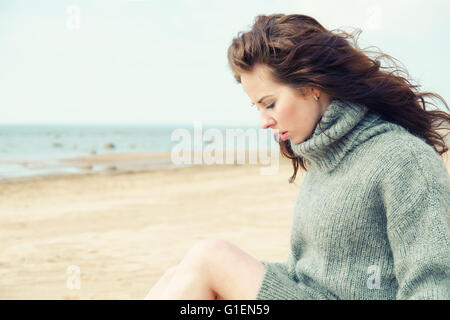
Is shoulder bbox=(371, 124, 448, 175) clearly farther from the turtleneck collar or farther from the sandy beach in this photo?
the sandy beach

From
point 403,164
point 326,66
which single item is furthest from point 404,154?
point 326,66

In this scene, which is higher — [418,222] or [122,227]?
[418,222]

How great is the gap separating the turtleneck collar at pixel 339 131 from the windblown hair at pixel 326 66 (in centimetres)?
4

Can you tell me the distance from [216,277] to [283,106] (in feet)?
2.20

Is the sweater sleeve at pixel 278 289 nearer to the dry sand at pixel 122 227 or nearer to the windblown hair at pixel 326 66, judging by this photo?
the windblown hair at pixel 326 66

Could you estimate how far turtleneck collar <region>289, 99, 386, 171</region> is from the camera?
181 cm

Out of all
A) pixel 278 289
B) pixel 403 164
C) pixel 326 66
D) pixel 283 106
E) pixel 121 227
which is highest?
pixel 326 66

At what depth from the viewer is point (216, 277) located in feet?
5.83

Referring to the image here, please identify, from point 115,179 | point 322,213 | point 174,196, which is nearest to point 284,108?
point 322,213

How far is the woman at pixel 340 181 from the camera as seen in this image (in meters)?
1.56

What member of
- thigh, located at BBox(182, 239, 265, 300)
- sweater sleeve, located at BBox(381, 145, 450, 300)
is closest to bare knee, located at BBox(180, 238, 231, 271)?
thigh, located at BBox(182, 239, 265, 300)

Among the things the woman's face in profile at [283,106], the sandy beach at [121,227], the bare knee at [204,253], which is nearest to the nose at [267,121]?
Answer: the woman's face in profile at [283,106]

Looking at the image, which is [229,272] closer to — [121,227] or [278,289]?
[278,289]

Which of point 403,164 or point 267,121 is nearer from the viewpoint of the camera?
point 403,164
